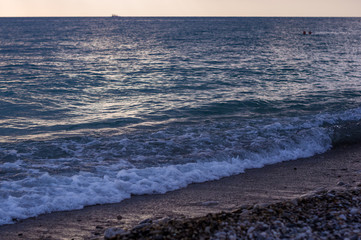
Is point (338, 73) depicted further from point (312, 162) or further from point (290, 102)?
point (312, 162)

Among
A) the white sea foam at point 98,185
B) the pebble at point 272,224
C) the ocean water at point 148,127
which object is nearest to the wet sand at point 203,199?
the white sea foam at point 98,185

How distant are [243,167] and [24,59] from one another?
2630 cm

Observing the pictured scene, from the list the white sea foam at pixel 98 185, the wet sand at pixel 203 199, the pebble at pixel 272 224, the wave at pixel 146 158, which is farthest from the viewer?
the wave at pixel 146 158

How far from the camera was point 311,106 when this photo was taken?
563 inches

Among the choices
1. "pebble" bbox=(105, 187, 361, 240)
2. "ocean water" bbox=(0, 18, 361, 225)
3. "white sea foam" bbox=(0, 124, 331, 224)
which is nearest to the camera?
"pebble" bbox=(105, 187, 361, 240)

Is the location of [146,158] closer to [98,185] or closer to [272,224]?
[98,185]

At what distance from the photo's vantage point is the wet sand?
5391mm

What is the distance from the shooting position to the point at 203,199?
6.49 m

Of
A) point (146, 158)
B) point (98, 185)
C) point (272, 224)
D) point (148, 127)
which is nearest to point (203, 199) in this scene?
point (272, 224)

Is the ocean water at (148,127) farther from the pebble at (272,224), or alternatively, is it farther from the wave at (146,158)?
the pebble at (272,224)

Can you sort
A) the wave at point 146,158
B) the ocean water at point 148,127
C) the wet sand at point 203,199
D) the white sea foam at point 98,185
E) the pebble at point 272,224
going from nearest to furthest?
the pebble at point 272,224 < the wet sand at point 203,199 < the white sea foam at point 98,185 < the wave at point 146,158 < the ocean water at point 148,127

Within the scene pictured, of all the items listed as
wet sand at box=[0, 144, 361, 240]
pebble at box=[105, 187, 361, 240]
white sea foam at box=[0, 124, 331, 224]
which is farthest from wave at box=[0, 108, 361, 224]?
pebble at box=[105, 187, 361, 240]

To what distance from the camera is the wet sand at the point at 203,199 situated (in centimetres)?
539

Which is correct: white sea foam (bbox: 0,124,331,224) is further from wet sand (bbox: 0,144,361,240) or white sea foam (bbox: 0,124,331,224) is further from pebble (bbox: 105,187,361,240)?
pebble (bbox: 105,187,361,240)
